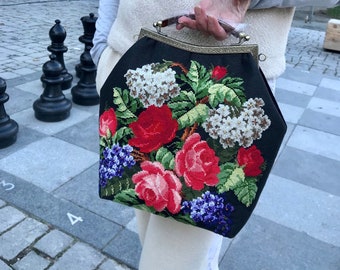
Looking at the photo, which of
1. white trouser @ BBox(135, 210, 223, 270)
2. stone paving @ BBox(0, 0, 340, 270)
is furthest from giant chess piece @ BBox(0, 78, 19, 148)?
white trouser @ BBox(135, 210, 223, 270)

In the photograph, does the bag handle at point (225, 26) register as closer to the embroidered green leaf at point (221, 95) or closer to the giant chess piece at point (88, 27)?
the embroidered green leaf at point (221, 95)

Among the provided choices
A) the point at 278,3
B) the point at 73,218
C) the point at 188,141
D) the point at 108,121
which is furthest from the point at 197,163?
the point at 73,218

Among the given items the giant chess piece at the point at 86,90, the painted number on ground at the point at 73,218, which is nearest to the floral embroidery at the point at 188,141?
the painted number on ground at the point at 73,218

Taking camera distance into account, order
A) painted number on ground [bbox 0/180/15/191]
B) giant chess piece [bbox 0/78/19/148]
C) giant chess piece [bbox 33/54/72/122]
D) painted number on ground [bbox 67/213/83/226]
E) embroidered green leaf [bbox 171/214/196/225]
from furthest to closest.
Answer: giant chess piece [bbox 33/54/72/122], giant chess piece [bbox 0/78/19/148], painted number on ground [bbox 0/180/15/191], painted number on ground [bbox 67/213/83/226], embroidered green leaf [bbox 171/214/196/225]

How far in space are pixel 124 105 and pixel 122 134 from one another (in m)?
0.08

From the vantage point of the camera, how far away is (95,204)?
2.72 meters

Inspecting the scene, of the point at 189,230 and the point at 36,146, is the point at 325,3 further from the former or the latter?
the point at 36,146

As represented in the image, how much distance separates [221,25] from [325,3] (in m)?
0.37

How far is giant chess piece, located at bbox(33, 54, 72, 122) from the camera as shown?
12.6ft

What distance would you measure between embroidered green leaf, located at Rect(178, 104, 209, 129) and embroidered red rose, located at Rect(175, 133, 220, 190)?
0.11 feet

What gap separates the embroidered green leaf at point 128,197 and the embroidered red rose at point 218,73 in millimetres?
391

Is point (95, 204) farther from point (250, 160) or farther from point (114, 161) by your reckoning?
point (250, 160)

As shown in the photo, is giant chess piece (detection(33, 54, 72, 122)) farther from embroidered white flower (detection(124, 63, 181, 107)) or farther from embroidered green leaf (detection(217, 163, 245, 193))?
embroidered green leaf (detection(217, 163, 245, 193))

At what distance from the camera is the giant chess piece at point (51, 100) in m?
3.83
